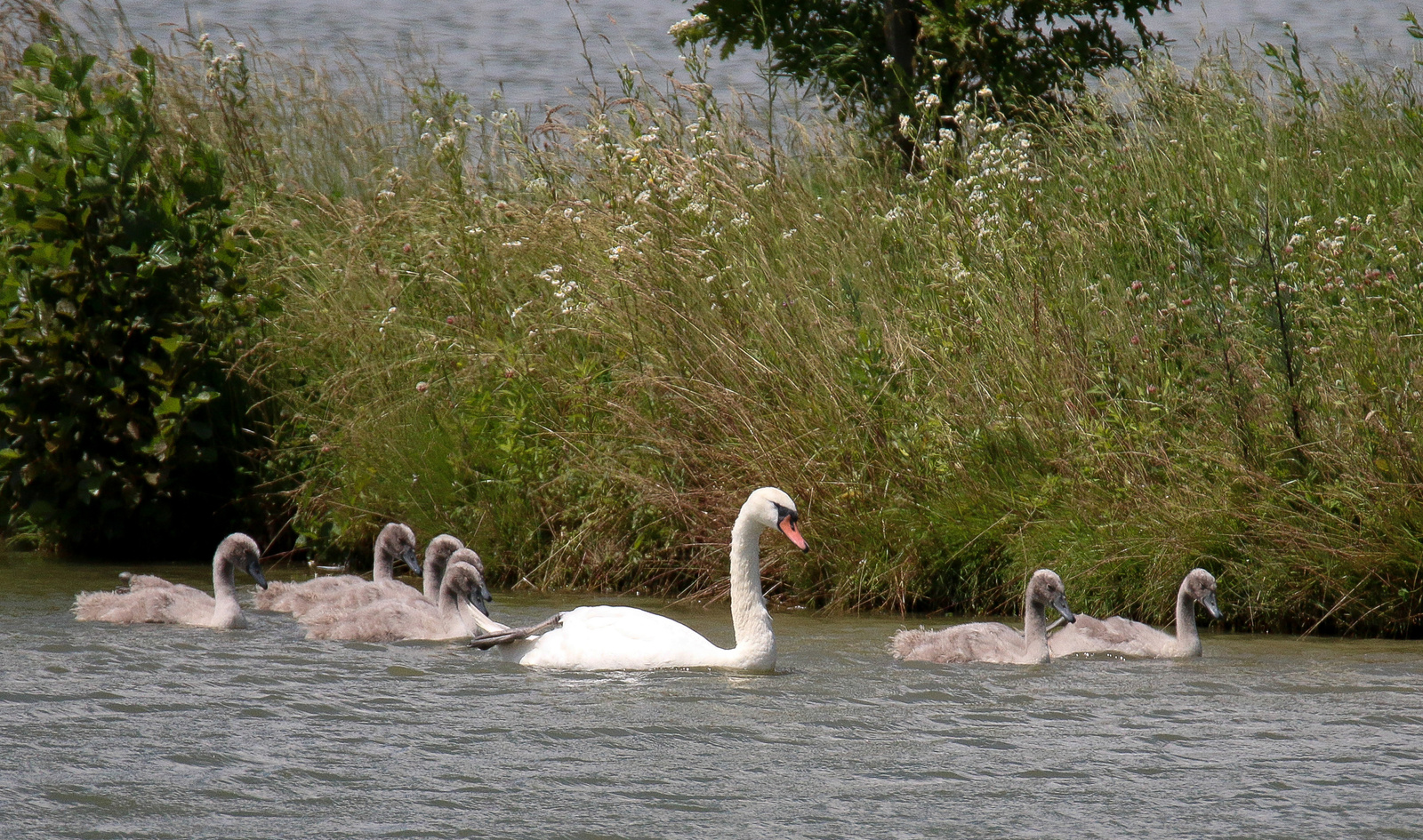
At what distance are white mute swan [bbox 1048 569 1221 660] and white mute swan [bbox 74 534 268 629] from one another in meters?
4.02

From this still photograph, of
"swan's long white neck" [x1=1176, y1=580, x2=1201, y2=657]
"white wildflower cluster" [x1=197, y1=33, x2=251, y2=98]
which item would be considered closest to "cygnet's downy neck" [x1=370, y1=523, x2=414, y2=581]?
"swan's long white neck" [x1=1176, y1=580, x2=1201, y2=657]

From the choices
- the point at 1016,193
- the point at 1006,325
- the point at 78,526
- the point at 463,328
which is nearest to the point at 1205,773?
the point at 1006,325

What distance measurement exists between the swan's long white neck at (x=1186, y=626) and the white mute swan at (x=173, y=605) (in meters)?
4.50

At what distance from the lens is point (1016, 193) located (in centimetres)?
1035

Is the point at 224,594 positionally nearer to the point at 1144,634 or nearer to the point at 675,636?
the point at 675,636

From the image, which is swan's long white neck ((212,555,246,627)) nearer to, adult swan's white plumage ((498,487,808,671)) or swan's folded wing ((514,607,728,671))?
adult swan's white plumage ((498,487,808,671))

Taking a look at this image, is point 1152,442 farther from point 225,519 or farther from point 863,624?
point 225,519

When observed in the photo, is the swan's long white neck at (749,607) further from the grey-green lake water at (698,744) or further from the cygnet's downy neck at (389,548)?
the cygnet's downy neck at (389,548)

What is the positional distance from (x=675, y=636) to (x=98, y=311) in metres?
5.74

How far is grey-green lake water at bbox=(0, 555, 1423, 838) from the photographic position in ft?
15.2

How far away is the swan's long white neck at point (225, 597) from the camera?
7.98m

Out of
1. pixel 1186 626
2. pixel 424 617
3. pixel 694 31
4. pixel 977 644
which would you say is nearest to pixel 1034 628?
pixel 977 644

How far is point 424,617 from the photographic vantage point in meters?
7.90

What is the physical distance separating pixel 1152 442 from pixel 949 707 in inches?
111
